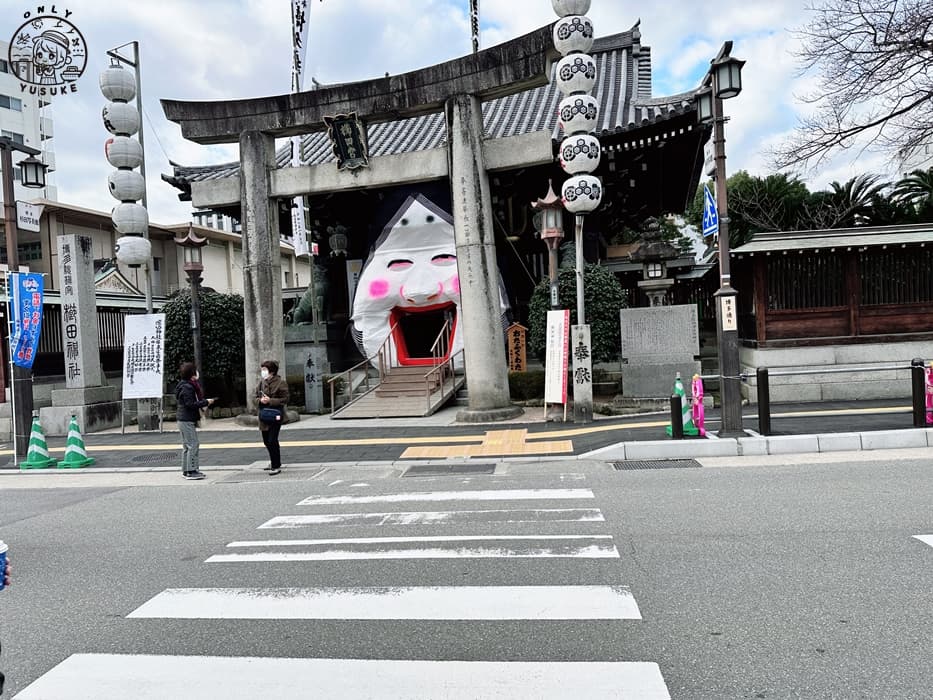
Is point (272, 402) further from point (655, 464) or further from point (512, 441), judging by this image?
point (655, 464)

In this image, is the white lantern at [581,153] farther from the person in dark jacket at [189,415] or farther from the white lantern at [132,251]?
the white lantern at [132,251]

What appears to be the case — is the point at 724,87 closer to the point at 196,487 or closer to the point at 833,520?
the point at 833,520

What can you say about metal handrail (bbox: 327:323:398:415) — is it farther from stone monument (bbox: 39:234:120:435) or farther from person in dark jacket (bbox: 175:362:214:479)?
person in dark jacket (bbox: 175:362:214:479)

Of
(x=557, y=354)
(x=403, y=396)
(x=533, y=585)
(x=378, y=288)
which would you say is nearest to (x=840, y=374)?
(x=557, y=354)

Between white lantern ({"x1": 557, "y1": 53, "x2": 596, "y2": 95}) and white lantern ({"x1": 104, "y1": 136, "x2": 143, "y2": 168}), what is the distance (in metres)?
10.4

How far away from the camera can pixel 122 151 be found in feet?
50.9

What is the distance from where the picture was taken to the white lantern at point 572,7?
12.5m

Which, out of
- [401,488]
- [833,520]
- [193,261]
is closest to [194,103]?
[193,261]

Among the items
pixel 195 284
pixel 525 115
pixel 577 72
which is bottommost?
pixel 195 284

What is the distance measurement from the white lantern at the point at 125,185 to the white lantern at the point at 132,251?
1.01m

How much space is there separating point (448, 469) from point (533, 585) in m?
5.15

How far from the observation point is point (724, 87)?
32.7 ft

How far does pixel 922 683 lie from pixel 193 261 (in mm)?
16699

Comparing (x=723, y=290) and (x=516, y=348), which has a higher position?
(x=723, y=290)
